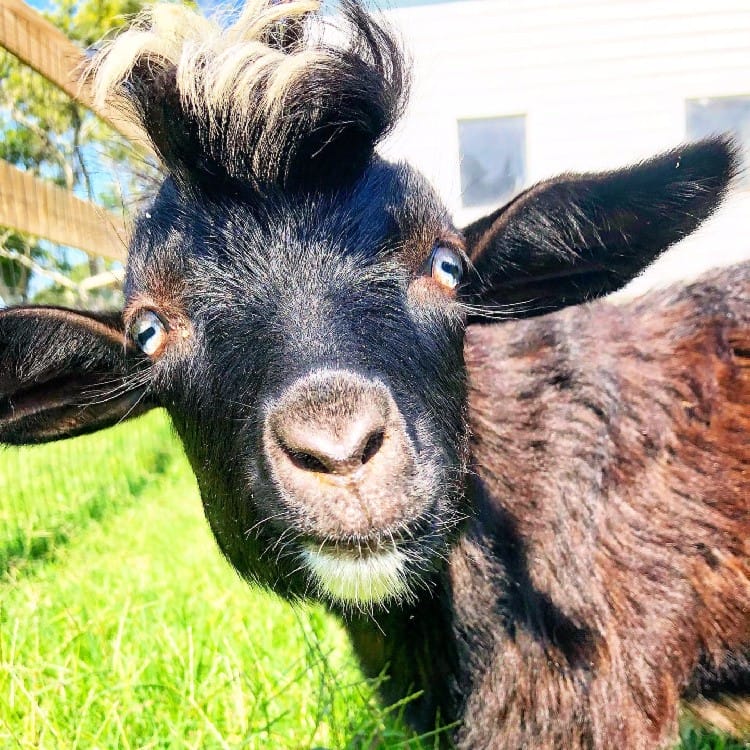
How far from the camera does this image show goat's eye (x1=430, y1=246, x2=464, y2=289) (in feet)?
8.49

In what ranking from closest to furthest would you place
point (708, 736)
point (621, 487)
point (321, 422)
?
point (321, 422)
point (621, 487)
point (708, 736)

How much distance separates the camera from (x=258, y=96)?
245 cm

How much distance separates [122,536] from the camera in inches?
249

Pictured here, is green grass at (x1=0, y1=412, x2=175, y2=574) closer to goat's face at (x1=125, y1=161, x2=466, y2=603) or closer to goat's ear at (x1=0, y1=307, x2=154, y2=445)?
goat's ear at (x1=0, y1=307, x2=154, y2=445)

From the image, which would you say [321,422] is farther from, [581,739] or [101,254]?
[101,254]

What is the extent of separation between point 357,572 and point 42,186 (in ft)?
11.6

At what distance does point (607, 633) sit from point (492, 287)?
1.29 m

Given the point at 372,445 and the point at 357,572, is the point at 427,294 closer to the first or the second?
the point at 372,445

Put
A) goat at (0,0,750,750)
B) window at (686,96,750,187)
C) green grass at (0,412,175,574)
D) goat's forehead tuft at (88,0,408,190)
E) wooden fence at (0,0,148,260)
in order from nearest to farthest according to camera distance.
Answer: goat at (0,0,750,750) → goat's forehead tuft at (88,0,408,190) → wooden fence at (0,0,148,260) → green grass at (0,412,175,574) → window at (686,96,750,187)

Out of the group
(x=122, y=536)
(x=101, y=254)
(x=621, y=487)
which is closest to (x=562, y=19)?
(x=101, y=254)

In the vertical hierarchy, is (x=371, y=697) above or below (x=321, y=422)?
below

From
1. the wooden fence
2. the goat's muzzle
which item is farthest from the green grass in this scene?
the goat's muzzle

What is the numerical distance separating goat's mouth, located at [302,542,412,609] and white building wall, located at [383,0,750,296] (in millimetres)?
10366

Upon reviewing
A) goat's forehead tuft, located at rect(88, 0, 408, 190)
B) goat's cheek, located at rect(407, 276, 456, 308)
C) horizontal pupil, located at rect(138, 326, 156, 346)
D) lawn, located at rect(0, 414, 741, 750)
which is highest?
goat's forehead tuft, located at rect(88, 0, 408, 190)
